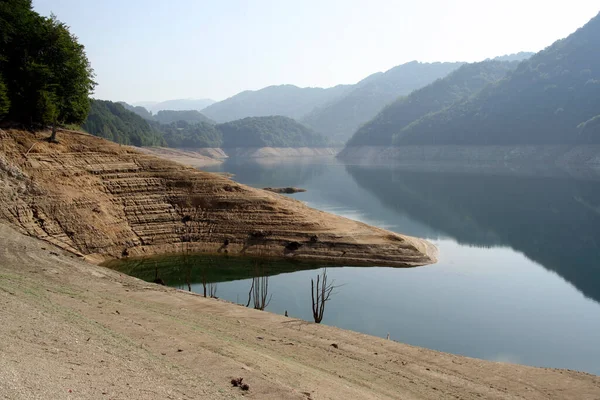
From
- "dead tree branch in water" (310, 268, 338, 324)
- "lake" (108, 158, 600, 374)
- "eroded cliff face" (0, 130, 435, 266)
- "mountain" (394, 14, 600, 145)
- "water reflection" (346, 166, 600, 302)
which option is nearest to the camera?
"dead tree branch in water" (310, 268, 338, 324)

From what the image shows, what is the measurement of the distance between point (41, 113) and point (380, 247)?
88.1 ft

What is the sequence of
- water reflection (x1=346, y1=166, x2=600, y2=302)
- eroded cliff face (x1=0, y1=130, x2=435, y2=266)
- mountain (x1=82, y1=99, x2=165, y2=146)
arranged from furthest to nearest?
mountain (x1=82, y1=99, x2=165, y2=146)
water reflection (x1=346, y1=166, x2=600, y2=302)
eroded cliff face (x1=0, y1=130, x2=435, y2=266)

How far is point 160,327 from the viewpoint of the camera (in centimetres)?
1416

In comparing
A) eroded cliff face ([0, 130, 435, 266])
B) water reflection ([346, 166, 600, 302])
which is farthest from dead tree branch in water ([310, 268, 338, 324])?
water reflection ([346, 166, 600, 302])

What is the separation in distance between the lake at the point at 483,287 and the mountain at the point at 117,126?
8075 cm

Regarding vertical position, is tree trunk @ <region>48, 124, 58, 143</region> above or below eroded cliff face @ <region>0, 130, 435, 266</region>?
above

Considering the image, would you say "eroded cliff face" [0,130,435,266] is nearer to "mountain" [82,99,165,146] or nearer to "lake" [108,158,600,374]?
"lake" [108,158,600,374]

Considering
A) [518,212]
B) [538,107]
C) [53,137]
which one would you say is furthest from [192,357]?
[538,107]

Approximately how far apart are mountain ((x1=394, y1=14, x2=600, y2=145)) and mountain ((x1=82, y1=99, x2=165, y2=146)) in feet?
288

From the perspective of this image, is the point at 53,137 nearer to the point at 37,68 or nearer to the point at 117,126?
the point at 37,68

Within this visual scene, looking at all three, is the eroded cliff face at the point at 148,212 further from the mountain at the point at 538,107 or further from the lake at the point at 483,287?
the mountain at the point at 538,107

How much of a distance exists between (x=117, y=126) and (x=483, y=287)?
414ft

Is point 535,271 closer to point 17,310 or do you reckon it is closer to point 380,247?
point 380,247

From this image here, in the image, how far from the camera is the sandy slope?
8.56 meters
